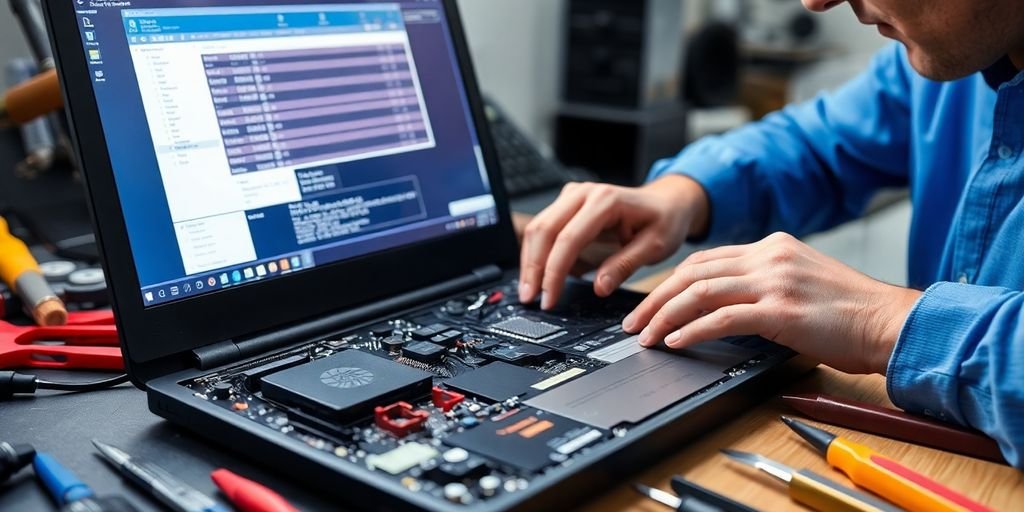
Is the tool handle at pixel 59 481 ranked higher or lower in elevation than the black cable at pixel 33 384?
lower

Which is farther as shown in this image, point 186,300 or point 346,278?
point 346,278

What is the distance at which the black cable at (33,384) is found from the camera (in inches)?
24.6

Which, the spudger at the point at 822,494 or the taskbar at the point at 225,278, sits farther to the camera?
the taskbar at the point at 225,278

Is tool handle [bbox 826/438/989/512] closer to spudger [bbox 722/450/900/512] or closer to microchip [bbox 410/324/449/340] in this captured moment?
spudger [bbox 722/450/900/512]

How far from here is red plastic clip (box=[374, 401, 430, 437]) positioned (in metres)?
0.50

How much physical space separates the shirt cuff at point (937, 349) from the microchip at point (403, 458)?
32 centimetres

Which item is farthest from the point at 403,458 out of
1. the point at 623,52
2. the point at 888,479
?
the point at 623,52

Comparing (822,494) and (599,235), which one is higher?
(599,235)

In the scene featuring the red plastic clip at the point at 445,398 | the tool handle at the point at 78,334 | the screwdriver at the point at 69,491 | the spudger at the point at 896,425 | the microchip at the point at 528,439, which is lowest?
the spudger at the point at 896,425

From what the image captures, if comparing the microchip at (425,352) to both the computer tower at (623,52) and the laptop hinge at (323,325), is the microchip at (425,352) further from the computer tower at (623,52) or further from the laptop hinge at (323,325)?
the computer tower at (623,52)

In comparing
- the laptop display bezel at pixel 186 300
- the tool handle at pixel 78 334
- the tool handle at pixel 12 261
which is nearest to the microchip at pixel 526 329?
the laptop display bezel at pixel 186 300

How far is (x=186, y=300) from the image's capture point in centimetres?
62

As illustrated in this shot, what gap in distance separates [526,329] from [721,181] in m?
0.45

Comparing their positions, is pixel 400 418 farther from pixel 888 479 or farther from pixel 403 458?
pixel 888 479
